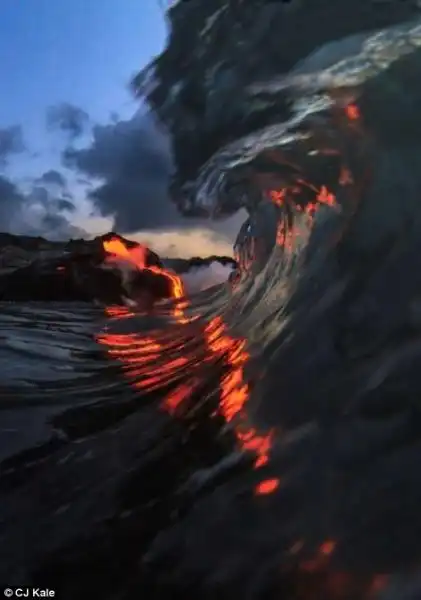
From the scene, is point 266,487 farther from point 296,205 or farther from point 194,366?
point 296,205

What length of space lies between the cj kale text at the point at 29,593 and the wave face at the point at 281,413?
28 millimetres

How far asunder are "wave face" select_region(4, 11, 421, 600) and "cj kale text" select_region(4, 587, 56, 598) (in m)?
0.03

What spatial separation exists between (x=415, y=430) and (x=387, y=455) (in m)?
0.08

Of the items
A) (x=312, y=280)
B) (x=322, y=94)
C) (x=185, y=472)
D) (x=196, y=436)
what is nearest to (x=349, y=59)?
(x=322, y=94)

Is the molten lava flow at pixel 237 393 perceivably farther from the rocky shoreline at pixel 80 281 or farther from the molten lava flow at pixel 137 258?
the molten lava flow at pixel 137 258

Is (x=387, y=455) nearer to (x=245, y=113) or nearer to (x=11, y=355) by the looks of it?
(x=245, y=113)

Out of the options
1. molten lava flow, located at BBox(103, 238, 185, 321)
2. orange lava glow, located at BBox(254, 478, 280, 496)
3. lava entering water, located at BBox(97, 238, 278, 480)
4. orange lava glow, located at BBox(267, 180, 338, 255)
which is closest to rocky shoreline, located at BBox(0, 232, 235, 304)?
molten lava flow, located at BBox(103, 238, 185, 321)

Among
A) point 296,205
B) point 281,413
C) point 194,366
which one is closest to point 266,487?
point 281,413

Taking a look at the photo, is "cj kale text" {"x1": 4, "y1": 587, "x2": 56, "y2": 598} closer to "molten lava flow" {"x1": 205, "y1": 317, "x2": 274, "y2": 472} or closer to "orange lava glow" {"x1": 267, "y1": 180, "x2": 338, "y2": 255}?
"molten lava flow" {"x1": 205, "y1": 317, "x2": 274, "y2": 472}

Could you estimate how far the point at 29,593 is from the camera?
113 centimetres

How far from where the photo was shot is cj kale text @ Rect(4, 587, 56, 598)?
112 centimetres

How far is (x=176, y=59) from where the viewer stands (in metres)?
2.93

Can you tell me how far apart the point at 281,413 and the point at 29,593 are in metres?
→ 0.86

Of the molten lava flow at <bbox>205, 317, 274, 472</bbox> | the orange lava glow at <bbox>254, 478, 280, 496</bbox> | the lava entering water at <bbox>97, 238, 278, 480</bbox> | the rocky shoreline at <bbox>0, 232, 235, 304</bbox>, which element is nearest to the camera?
the orange lava glow at <bbox>254, 478, 280, 496</bbox>
